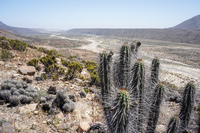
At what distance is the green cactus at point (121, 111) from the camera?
2.21 metres

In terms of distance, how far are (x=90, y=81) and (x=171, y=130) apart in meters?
4.74

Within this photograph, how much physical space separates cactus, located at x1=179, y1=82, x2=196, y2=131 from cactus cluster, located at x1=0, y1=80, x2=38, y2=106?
493 centimetres

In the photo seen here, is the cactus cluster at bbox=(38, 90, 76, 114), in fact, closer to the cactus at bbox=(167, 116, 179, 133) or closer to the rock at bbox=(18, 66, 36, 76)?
the rock at bbox=(18, 66, 36, 76)

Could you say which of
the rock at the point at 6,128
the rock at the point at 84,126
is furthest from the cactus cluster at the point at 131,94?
the rock at the point at 6,128

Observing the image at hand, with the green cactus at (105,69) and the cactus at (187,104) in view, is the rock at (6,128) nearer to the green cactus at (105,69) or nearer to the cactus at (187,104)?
the green cactus at (105,69)

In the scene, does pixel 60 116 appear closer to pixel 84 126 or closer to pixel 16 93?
pixel 84 126

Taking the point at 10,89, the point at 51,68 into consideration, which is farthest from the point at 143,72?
the point at 51,68

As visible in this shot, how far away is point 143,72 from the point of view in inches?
115

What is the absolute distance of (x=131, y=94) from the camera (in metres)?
2.82

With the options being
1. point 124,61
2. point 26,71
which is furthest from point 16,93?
point 124,61

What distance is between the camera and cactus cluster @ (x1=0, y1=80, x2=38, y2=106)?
403 centimetres

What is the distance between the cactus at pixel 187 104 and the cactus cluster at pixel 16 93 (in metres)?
4.93

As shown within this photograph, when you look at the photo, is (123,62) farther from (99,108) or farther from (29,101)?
(29,101)

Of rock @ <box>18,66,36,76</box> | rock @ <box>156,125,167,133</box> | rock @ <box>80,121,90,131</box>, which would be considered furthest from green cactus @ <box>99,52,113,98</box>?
rock @ <box>18,66,36,76</box>
